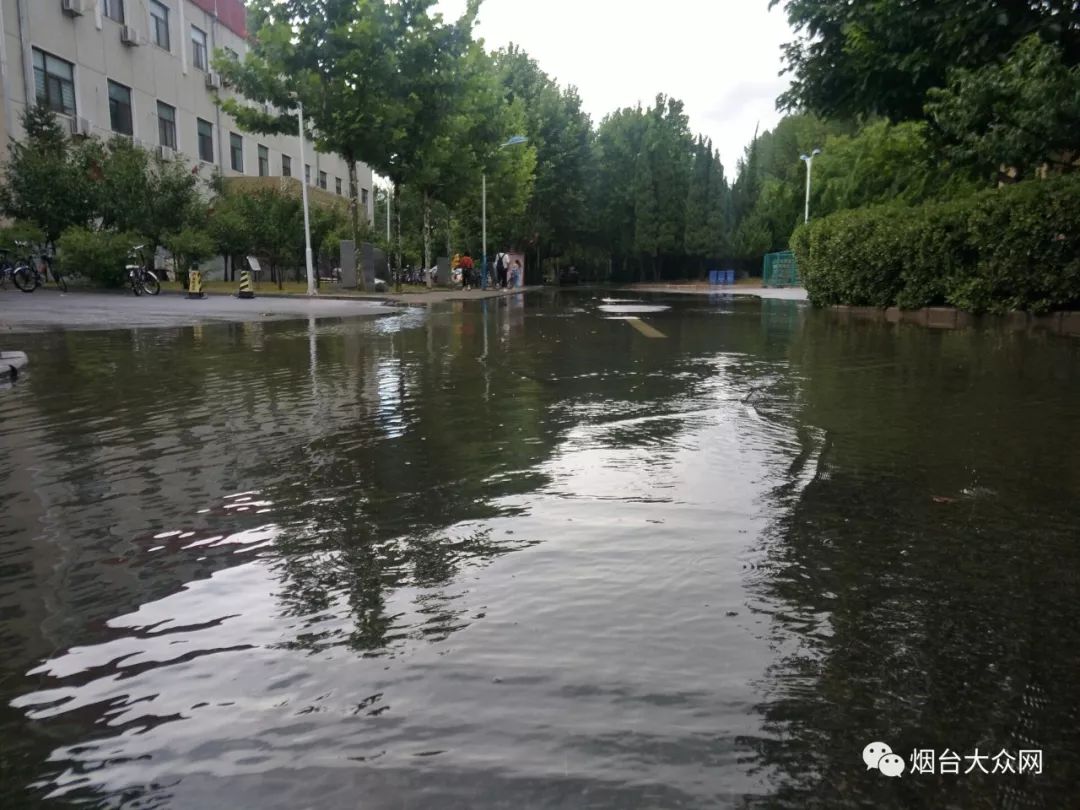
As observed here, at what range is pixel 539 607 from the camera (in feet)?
8.75

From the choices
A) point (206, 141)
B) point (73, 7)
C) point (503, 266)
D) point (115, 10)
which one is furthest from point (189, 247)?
point (503, 266)

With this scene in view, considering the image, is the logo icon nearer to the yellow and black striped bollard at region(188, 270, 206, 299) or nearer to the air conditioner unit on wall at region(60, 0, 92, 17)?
the yellow and black striped bollard at region(188, 270, 206, 299)

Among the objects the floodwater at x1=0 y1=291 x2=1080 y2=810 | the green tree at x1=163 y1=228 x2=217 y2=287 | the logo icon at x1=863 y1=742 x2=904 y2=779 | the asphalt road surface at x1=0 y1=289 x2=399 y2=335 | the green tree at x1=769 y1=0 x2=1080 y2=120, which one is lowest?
the logo icon at x1=863 y1=742 x2=904 y2=779

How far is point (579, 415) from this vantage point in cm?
599

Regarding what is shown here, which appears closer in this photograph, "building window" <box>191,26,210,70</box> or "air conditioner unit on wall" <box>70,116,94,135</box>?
"air conditioner unit on wall" <box>70,116,94,135</box>

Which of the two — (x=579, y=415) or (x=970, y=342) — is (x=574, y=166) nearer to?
(x=970, y=342)

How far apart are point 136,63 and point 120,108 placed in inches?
78.9

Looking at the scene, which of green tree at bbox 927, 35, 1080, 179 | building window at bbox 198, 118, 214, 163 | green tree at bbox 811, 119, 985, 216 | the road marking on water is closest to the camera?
green tree at bbox 927, 35, 1080, 179

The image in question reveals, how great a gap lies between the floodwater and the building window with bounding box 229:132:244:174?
40.4 meters

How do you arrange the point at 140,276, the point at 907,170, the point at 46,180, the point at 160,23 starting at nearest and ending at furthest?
the point at 907,170
the point at 140,276
the point at 46,180
the point at 160,23

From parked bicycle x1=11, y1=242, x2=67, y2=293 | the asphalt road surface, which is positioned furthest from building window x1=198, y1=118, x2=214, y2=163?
the asphalt road surface

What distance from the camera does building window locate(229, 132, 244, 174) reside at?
42.8 m

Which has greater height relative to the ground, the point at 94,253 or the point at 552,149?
the point at 552,149

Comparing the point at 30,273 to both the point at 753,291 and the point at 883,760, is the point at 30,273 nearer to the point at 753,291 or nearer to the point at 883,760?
the point at 883,760
